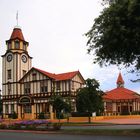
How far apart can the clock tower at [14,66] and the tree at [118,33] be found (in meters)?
46.0

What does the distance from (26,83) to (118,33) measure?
48.9 m

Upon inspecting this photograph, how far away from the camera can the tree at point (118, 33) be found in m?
22.8

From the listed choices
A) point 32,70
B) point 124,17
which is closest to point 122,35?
point 124,17

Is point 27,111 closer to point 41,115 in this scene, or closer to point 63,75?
point 41,115

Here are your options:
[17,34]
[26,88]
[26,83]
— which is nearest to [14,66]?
[26,83]

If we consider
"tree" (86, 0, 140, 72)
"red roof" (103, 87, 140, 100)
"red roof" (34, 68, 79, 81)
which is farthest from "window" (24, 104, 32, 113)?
"tree" (86, 0, 140, 72)

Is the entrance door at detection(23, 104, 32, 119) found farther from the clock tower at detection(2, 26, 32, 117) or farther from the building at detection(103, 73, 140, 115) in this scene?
the building at detection(103, 73, 140, 115)

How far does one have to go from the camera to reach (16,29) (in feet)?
246

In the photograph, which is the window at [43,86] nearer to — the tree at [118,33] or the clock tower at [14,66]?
the clock tower at [14,66]

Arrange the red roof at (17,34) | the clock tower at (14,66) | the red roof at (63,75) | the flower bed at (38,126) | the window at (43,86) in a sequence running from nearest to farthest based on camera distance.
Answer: the flower bed at (38,126)
the red roof at (63,75)
the window at (43,86)
the clock tower at (14,66)
the red roof at (17,34)

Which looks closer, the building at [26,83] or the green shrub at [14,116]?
the building at [26,83]

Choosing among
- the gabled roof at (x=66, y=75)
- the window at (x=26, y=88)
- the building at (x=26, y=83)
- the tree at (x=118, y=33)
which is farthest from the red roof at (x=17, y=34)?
the tree at (x=118, y=33)

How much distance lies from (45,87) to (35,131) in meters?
36.8

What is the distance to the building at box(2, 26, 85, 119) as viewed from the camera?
2611 inches
